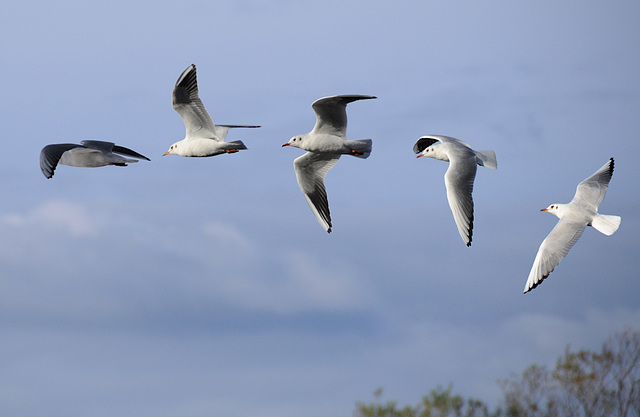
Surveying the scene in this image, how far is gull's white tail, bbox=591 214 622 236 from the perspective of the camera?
1628cm

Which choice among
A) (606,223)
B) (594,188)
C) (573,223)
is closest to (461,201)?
(573,223)

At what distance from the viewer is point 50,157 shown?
16.0 metres

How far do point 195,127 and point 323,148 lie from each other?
8.72 ft

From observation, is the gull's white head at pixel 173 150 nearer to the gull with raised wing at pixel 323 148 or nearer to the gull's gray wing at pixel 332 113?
the gull with raised wing at pixel 323 148

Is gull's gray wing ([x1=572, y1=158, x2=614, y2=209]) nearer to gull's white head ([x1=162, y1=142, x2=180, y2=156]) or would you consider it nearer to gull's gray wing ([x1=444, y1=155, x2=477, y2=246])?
gull's gray wing ([x1=444, y1=155, x2=477, y2=246])

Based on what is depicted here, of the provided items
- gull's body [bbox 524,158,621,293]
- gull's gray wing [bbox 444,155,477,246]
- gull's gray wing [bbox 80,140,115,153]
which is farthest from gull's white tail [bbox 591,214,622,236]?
gull's gray wing [bbox 80,140,115,153]

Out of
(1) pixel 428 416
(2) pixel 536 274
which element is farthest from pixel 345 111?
(1) pixel 428 416

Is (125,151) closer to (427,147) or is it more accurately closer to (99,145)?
(99,145)

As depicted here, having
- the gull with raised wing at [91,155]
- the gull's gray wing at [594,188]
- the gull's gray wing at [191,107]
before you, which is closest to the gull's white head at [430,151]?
the gull's gray wing at [594,188]

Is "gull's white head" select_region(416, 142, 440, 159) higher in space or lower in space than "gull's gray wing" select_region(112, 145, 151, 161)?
lower

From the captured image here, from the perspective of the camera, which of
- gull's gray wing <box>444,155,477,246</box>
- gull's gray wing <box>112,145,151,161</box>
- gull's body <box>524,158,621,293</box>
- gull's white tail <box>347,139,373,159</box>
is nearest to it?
gull's gray wing <box>444,155,477,246</box>

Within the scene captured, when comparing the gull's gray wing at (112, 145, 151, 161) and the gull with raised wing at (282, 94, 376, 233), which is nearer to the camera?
the gull with raised wing at (282, 94, 376, 233)

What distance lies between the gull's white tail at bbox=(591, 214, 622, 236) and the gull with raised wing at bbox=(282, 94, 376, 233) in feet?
15.0

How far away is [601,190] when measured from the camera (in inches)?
688
